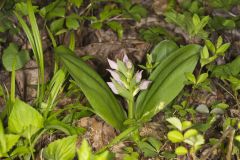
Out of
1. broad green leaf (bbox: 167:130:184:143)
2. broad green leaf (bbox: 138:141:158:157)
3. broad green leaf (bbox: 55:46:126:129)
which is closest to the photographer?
broad green leaf (bbox: 167:130:184:143)

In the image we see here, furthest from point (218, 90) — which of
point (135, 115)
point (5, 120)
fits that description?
point (5, 120)

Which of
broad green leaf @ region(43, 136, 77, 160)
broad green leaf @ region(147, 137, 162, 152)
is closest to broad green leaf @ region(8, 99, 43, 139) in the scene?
broad green leaf @ region(43, 136, 77, 160)

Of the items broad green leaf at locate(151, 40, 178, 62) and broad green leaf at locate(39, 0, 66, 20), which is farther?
broad green leaf at locate(39, 0, 66, 20)

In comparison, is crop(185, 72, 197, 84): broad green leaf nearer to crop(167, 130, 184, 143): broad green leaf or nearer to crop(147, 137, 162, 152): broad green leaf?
crop(147, 137, 162, 152): broad green leaf

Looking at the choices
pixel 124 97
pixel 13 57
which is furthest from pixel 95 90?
pixel 13 57

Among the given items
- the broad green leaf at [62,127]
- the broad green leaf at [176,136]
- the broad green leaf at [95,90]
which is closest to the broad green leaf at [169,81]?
the broad green leaf at [95,90]

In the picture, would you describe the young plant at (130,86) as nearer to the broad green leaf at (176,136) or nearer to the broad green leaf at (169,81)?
the broad green leaf at (169,81)
